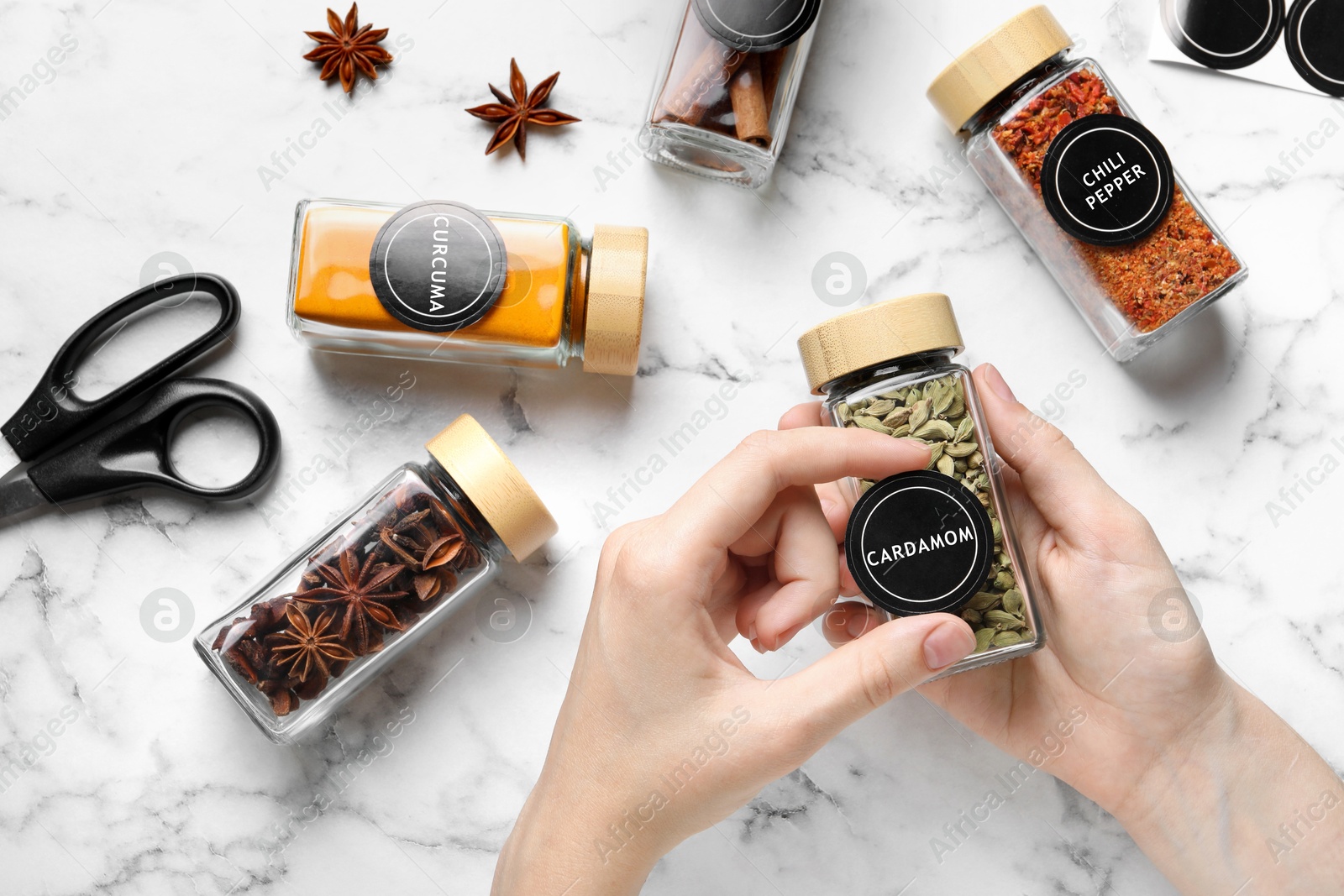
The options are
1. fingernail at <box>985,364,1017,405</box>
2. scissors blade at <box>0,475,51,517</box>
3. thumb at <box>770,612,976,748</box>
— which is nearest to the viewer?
thumb at <box>770,612,976,748</box>

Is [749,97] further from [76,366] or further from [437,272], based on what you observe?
[76,366]

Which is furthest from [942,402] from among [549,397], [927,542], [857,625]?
[549,397]

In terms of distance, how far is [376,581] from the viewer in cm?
98

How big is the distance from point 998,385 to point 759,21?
465 mm

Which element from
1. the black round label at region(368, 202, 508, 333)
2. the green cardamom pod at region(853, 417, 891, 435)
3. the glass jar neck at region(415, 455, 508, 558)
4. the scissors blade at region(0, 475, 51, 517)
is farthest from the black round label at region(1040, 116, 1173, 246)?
the scissors blade at region(0, 475, 51, 517)

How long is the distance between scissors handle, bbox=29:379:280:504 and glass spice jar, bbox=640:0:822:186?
576 mm

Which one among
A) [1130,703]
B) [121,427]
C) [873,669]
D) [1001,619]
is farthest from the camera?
[121,427]

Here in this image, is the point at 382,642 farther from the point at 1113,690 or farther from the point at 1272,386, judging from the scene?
the point at 1272,386

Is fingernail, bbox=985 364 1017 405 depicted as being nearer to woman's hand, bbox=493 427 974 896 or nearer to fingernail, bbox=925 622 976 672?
woman's hand, bbox=493 427 974 896

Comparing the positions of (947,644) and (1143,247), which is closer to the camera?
(947,644)

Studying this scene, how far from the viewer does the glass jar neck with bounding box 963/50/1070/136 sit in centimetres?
102

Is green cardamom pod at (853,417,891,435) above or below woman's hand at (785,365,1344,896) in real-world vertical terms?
above

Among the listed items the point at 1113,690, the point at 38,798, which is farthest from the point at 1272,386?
the point at 38,798

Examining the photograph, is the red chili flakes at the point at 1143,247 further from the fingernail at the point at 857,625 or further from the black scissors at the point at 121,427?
the black scissors at the point at 121,427
